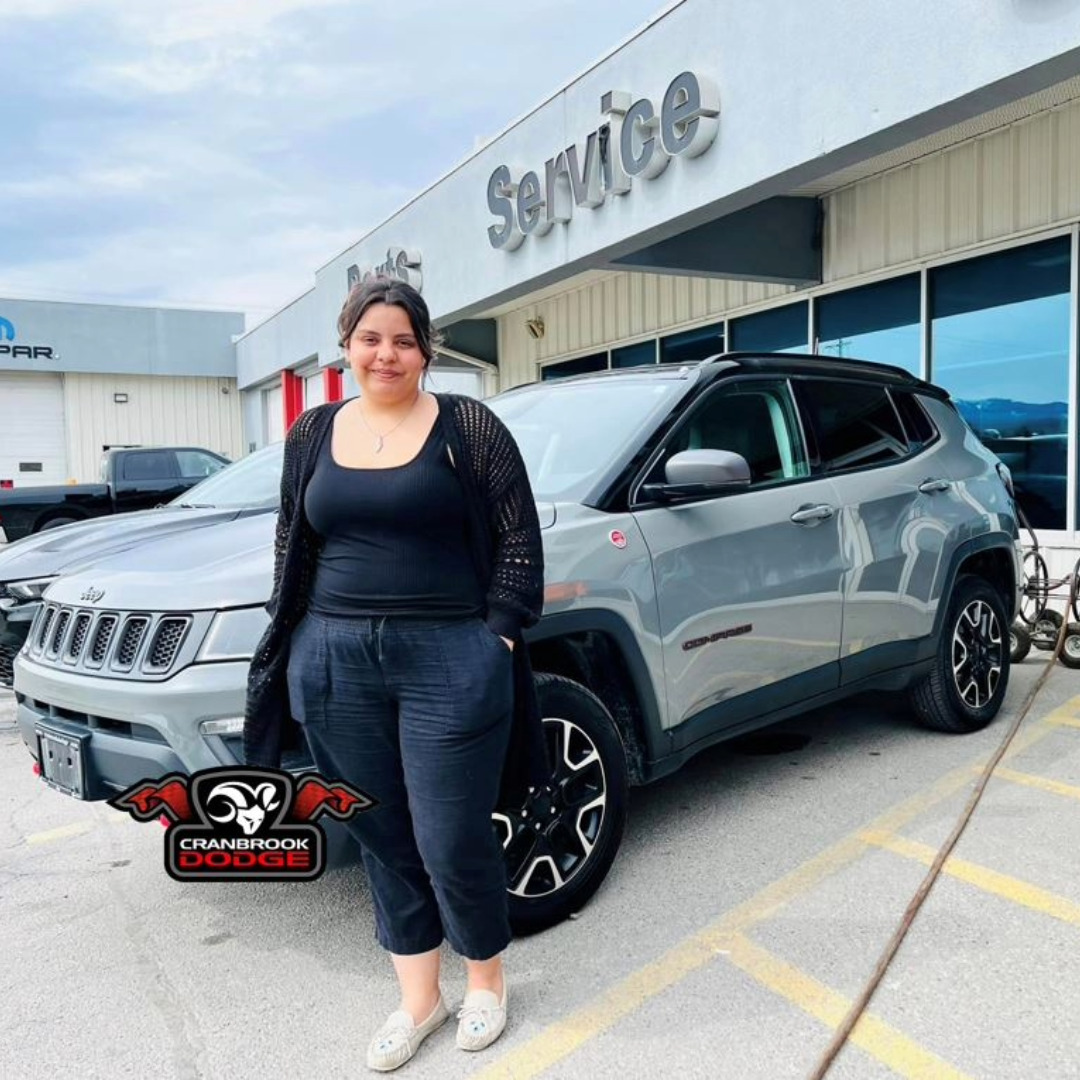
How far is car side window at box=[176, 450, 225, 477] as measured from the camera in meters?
13.5

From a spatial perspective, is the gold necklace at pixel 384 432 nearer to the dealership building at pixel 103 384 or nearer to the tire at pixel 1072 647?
the tire at pixel 1072 647

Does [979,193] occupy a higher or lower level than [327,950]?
higher

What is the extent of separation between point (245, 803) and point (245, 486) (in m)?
3.75

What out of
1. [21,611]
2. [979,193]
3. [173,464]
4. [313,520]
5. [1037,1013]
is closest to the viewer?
[313,520]

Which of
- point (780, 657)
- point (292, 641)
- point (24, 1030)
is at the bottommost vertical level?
point (24, 1030)

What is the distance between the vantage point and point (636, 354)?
12.8 metres

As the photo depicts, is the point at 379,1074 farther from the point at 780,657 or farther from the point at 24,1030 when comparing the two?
the point at 780,657

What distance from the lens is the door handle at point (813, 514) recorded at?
12.4ft

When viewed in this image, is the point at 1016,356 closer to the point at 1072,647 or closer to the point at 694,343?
the point at 1072,647

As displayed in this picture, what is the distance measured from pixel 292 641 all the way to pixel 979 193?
8101 millimetres

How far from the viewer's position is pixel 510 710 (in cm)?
232

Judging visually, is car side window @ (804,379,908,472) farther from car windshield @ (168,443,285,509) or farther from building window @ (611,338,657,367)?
building window @ (611,338,657,367)

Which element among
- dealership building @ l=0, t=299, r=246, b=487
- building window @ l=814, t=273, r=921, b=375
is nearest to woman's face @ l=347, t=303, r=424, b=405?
building window @ l=814, t=273, r=921, b=375

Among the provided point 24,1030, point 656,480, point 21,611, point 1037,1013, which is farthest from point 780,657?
point 21,611
